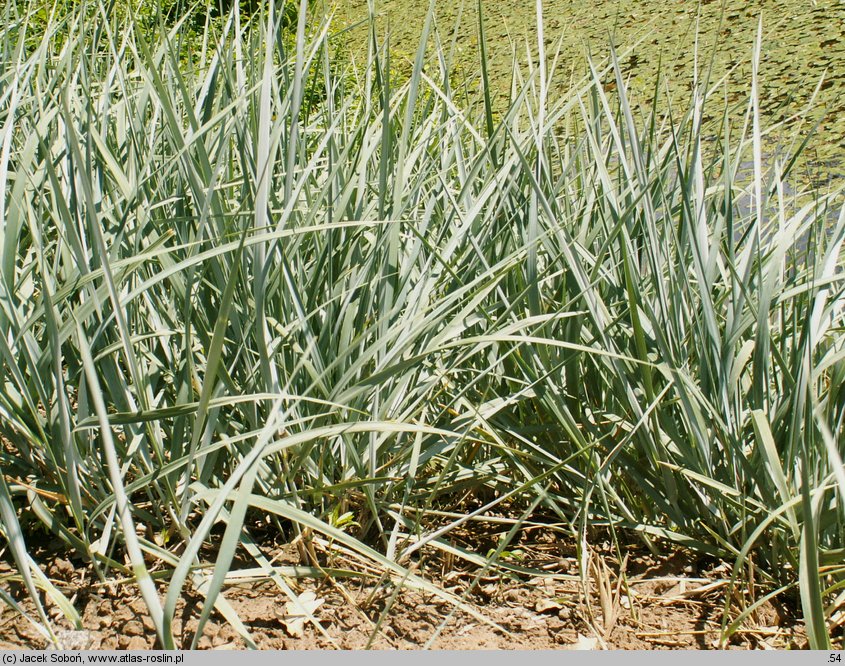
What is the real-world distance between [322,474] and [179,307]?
0.43 m

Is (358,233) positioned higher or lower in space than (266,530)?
higher

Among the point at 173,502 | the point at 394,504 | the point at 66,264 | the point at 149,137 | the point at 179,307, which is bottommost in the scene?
the point at 394,504

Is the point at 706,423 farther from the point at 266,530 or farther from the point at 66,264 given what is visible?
the point at 66,264

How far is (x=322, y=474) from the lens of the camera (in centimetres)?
117

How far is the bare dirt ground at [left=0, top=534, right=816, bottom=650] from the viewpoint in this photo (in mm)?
1059

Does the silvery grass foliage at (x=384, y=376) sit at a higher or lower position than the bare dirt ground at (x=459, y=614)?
higher

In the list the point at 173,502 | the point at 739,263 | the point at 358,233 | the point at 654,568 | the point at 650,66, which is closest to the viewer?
the point at 173,502

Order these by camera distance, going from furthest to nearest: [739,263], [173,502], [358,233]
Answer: [739,263] < [358,233] < [173,502]

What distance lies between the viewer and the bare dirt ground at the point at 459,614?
1.06 meters

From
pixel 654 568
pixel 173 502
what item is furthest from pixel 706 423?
pixel 173 502

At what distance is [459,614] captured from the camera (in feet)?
3.69

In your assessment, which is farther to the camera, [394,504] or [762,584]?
[394,504]

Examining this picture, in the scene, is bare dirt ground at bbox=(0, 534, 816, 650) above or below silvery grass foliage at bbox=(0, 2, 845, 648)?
below

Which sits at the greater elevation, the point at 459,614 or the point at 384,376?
the point at 384,376
